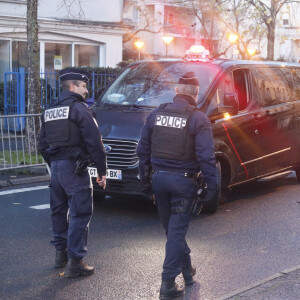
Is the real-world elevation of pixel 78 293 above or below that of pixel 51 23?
below

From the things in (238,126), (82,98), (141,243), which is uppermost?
(82,98)

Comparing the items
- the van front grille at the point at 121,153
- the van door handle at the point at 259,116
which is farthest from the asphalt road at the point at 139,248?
the van door handle at the point at 259,116

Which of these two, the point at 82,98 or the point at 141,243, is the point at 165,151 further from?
the point at 141,243

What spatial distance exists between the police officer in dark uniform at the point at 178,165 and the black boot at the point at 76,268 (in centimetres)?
88

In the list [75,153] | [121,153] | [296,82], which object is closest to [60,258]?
[75,153]

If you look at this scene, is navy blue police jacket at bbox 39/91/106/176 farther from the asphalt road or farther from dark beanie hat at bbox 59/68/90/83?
the asphalt road

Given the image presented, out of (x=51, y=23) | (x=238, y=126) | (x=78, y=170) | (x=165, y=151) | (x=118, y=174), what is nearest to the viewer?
(x=165, y=151)

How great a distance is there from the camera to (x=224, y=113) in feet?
28.6

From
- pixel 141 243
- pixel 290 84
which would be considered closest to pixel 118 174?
pixel 141 243

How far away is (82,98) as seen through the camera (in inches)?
229

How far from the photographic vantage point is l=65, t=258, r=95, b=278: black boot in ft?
18.9

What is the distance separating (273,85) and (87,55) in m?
15.9

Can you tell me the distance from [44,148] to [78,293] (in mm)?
1319

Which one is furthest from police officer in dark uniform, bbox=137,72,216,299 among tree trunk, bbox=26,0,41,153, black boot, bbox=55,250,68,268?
tree trunk, bbox=26,0,41,153
